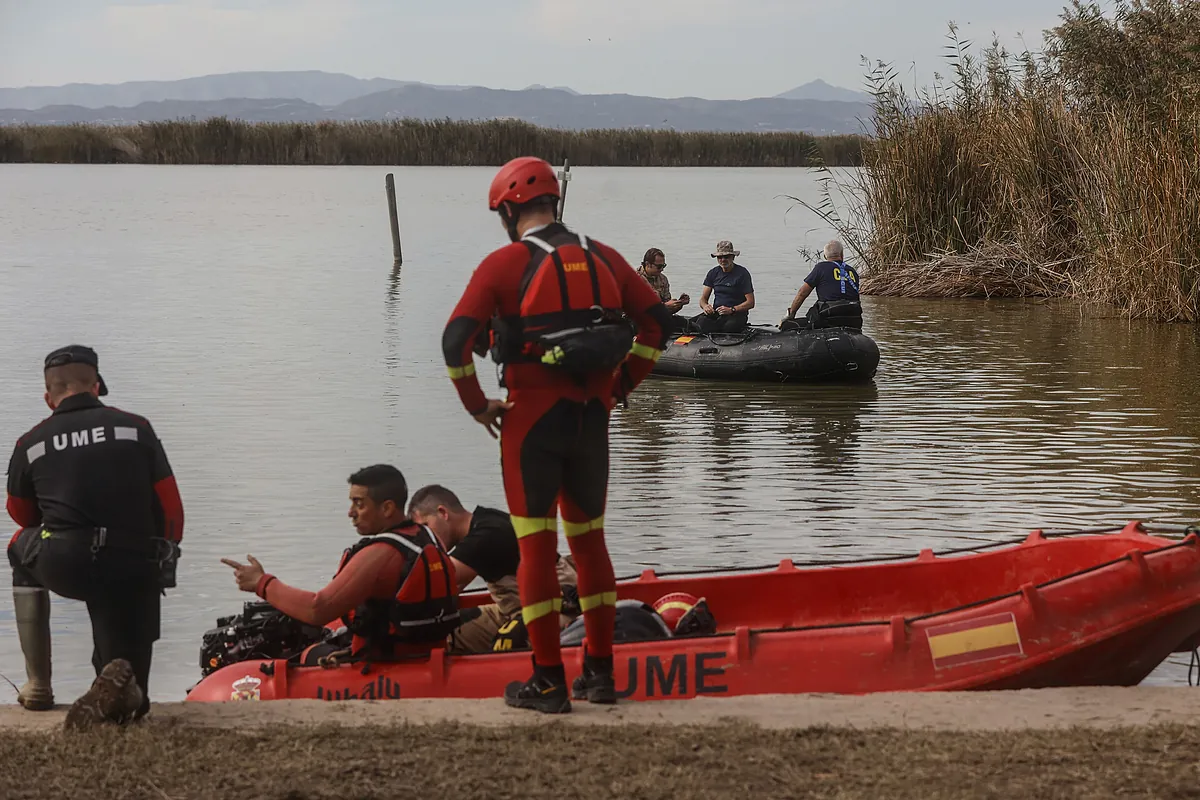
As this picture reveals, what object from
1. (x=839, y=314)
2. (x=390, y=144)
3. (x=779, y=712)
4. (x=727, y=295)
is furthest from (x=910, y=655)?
(x=390, y=144)

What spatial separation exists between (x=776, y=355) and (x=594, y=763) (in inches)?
465

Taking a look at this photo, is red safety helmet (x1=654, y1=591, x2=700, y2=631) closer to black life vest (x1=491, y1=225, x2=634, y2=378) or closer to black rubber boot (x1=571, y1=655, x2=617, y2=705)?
black rubber boot (x1=571, y1=655, x2=617, y2=705)

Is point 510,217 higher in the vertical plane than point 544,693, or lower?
higher

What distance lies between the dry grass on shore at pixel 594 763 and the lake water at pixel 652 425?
2.72 m

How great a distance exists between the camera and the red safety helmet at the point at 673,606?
7148 millimetres

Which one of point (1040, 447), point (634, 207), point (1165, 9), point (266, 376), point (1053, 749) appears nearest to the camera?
point (1053, 749)

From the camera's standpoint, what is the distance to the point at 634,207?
56.8m

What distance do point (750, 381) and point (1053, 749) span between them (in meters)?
11.9

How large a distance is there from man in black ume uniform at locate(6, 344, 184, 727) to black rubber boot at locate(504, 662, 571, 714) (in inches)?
50.4

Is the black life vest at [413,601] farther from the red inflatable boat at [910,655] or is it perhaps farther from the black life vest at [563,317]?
the black life vest at [563,317]

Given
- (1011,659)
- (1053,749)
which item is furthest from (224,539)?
(1053,749)

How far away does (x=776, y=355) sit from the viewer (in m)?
16.3

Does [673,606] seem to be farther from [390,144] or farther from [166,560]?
[390,144]

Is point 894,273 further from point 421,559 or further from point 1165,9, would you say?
point 421,559
